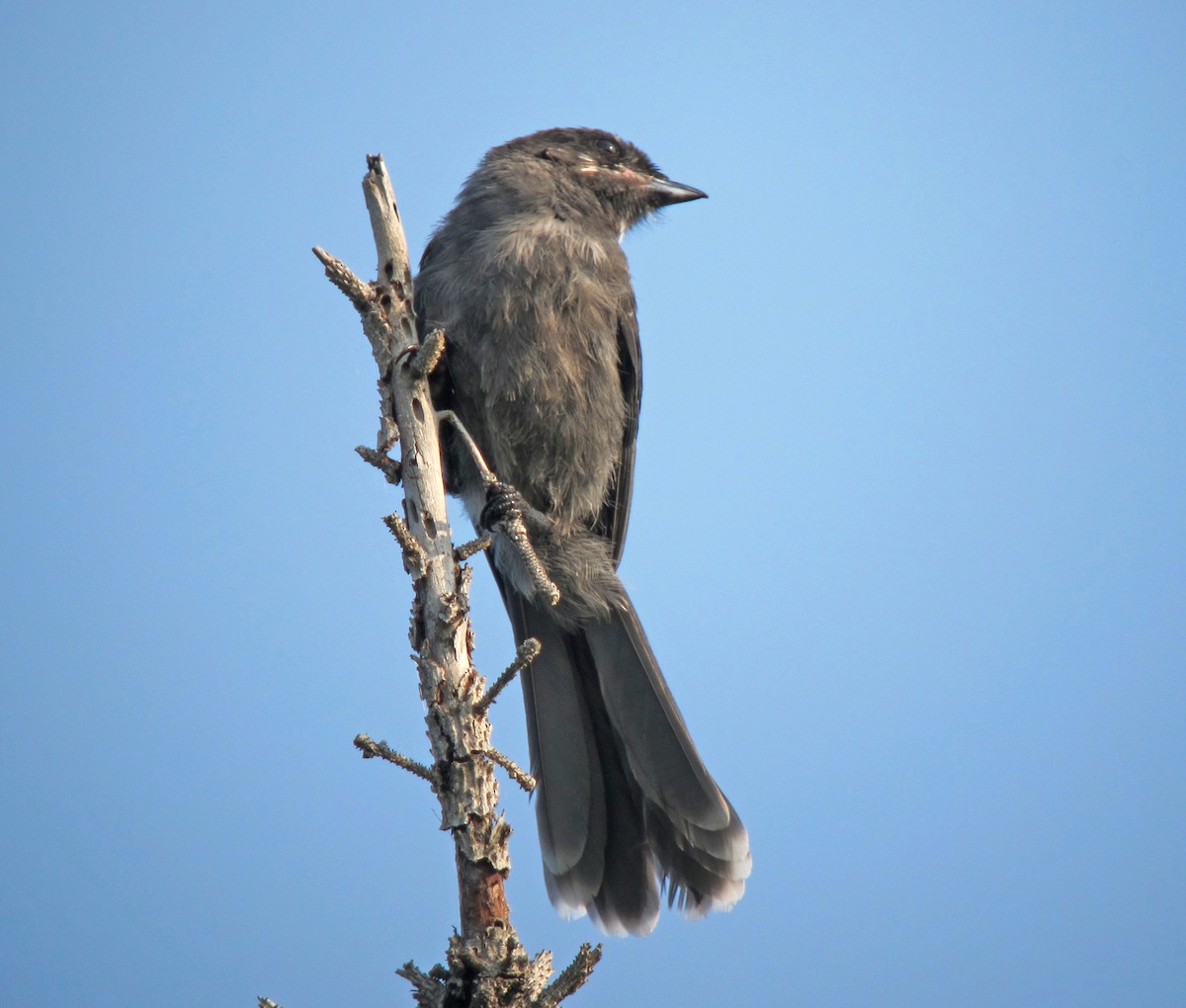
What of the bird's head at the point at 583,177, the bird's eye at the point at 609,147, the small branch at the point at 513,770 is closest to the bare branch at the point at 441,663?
the small branch at the point at 513,770

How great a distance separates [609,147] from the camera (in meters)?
5.30

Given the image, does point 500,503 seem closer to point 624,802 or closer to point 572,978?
point 624,802

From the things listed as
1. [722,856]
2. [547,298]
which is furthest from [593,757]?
[547,298]

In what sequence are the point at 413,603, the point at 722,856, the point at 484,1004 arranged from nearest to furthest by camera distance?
1. the point at 484,1004
2. the point at 413,603
3. the point at 722,856

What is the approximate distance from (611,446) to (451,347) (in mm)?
832

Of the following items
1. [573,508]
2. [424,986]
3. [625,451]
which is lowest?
[424,986]

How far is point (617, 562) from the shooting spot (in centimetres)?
483

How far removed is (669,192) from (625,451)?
4.72ft

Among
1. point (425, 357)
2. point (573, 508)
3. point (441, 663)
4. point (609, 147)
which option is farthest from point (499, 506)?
point (609, 147)

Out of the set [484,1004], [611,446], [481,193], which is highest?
[481,193]

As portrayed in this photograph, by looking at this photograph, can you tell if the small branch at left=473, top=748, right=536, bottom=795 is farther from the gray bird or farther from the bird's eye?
the bird's eye

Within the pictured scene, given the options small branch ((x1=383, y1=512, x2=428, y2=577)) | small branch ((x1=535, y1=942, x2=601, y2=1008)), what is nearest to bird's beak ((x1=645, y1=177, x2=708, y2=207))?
small branch ((x1=383, y1=512, x2=428, y2=577))

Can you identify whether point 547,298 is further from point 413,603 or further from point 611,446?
point 413,603

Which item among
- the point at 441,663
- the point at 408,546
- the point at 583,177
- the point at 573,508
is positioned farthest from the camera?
the point at 583,177
